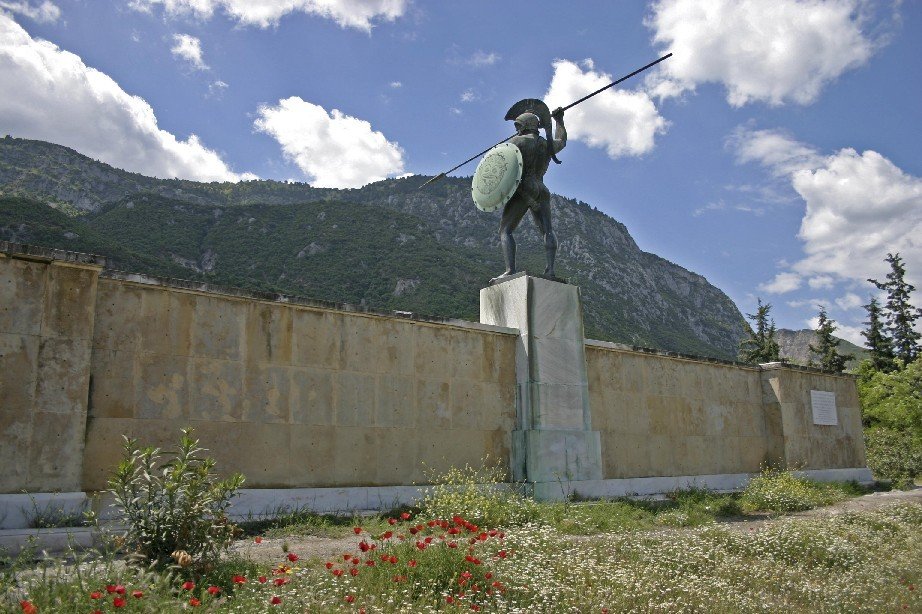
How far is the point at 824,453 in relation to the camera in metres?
15.0

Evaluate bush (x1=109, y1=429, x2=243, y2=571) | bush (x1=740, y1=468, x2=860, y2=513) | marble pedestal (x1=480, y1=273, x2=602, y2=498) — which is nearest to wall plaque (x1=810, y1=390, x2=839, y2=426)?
bush (x1=740, y1=468, x2=860, y2=513)

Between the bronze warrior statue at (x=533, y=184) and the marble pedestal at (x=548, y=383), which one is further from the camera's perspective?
the bronze warrior statue at (x=533, y=184)

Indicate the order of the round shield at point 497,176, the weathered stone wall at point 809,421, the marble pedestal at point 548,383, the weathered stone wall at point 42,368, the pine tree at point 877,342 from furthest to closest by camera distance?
the pine tree at point 877,342, the weathered stone wall at point 809,421, the round shield at point 497,176, the marble pedestal at point 548,383, the weathered stone wall at point 42,368

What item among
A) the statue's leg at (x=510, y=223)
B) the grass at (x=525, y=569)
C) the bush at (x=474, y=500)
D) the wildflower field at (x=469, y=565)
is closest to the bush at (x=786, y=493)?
the grass at (x=525, y=569)

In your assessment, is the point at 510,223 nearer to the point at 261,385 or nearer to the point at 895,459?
the point at 261,385

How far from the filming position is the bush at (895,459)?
17.5 m

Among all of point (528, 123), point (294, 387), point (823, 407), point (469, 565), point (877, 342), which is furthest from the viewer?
point (877, 342)

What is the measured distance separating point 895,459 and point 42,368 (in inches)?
756

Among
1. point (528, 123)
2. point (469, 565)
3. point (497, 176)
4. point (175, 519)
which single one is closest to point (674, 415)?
point (497, 176)

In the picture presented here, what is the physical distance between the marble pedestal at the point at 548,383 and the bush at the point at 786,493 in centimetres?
311

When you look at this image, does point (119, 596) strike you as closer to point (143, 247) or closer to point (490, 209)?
point (490, 209)

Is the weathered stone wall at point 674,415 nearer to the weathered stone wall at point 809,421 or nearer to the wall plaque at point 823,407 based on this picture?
the weathered stone wall at point 809,421

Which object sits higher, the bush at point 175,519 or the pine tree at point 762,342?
the pine tree at point 762,342

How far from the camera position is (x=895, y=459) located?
1778 centimetres
